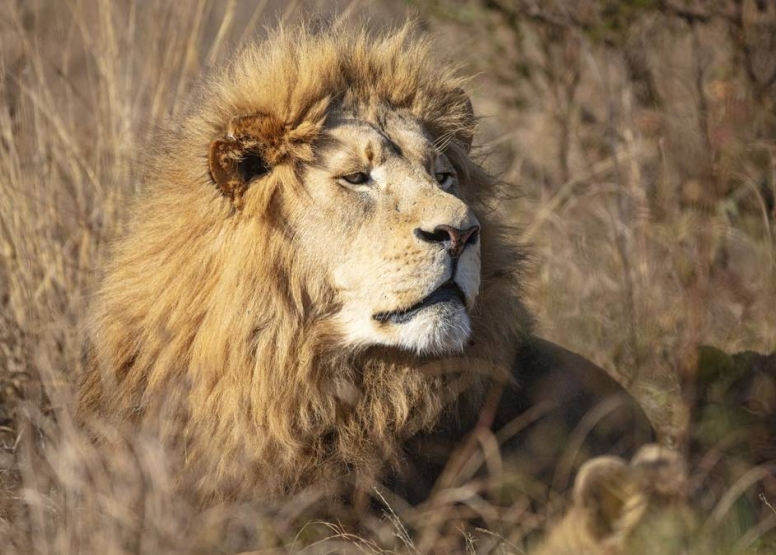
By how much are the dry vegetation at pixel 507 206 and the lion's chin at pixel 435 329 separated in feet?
1.48

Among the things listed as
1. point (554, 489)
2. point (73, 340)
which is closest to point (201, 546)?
point (554, 489)

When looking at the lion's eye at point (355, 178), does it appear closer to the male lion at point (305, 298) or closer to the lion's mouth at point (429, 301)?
the male lion at point (305, 298)

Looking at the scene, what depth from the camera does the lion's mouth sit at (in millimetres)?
3523

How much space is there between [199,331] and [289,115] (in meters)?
0.78

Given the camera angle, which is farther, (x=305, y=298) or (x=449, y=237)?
(x=305, y=298)

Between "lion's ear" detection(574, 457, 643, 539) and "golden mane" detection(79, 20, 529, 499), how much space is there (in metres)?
0.74

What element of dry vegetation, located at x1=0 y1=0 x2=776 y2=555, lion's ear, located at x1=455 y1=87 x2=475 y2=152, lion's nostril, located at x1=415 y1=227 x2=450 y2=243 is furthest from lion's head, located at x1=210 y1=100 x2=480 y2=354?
dry vegetation, located at x1=0 y1=0 x2=776 y2=555

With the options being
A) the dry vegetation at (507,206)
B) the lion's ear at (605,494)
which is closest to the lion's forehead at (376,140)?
the dry vegetation at (507,206)

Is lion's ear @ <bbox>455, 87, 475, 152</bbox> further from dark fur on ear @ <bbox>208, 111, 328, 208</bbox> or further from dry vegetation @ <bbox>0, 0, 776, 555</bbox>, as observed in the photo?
dark fur on ear @ <bbox>208, 111, 328, 208</bbox>

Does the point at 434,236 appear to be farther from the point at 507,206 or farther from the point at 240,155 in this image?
the point at 507,206

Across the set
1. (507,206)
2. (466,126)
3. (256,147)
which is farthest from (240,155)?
(507,206)

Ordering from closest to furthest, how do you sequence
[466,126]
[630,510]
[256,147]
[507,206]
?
1. [630,510]
2. [256,147]
3. [466,126]
4. [507,206]

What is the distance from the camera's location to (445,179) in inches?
160

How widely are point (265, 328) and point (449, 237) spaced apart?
683mm
